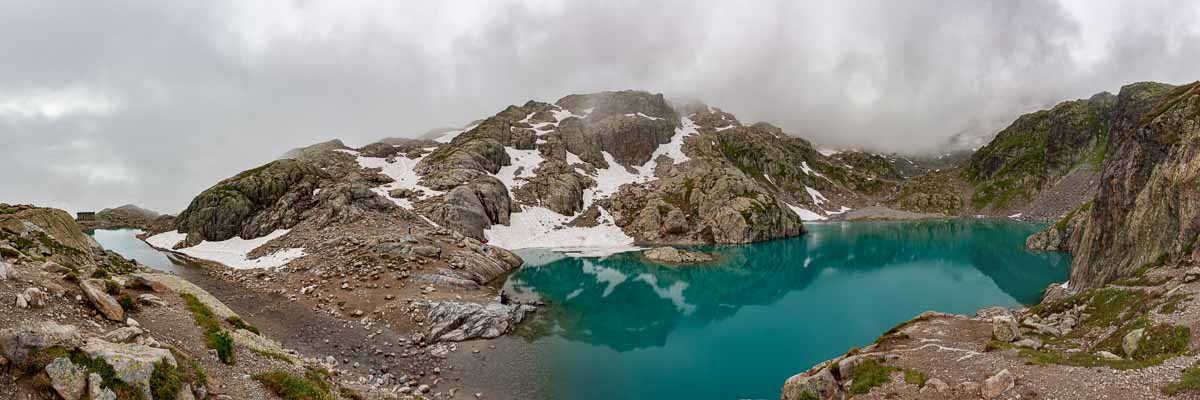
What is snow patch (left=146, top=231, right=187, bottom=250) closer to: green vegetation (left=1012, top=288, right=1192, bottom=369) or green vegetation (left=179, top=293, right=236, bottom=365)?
green vegetation (left=179, top=293, right=236, bottom=365)

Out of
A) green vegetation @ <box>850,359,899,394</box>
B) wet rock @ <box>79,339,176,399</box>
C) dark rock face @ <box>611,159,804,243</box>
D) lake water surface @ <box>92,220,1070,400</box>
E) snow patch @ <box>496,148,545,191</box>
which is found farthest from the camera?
snow patch @ <box>496,148,545,191</box>

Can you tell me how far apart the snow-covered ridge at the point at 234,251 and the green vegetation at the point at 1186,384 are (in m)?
66.5

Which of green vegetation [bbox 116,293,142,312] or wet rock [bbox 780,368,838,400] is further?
wet rock [bbox 780,368,838,400]

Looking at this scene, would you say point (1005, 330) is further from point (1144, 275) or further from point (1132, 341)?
point (1144, 275)

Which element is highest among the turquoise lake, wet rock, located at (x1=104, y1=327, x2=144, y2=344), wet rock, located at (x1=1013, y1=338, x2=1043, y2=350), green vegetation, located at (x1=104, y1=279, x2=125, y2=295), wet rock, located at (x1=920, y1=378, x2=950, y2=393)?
green vegetation, located at (x1=104, y1=279, x2=125, y2=295)

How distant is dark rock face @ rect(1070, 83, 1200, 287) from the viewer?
28.4 metres

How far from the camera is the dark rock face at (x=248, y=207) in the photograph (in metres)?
70.5

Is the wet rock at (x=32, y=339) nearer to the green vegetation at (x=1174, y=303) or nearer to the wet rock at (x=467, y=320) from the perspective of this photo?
the wet rock at (x=467, y=320)

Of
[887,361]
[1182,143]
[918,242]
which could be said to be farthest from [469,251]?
[918,242]

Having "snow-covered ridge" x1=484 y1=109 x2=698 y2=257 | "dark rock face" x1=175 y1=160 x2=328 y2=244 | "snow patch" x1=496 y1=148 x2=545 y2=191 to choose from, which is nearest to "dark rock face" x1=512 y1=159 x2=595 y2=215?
"snow-covered ridge" x1=484 y1=109 x2=698 y2=257

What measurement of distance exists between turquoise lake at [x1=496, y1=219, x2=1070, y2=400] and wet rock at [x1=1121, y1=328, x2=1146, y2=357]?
15.3 m

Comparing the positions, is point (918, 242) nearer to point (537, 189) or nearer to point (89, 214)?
Answer: point (537, 189)

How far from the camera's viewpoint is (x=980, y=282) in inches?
2397

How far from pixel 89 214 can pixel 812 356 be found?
279 metres
